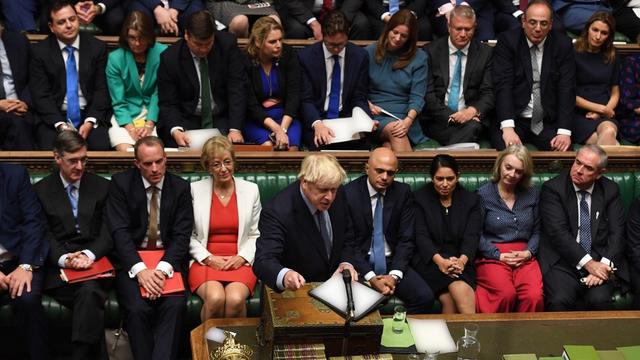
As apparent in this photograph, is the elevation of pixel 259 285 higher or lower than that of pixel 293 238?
lower

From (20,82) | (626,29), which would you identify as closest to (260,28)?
(20,82)

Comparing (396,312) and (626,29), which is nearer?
(396,312)

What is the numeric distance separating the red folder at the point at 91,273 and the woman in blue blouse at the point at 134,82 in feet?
3.16

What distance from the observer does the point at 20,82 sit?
540cm

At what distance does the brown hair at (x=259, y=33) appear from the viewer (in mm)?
5453

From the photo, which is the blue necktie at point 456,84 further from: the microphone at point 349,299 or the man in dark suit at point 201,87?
the microphone at point 349,299

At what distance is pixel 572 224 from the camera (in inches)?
197

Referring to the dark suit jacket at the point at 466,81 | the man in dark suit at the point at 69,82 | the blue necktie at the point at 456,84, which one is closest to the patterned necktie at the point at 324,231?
the man in dark suit at the point at 69,82

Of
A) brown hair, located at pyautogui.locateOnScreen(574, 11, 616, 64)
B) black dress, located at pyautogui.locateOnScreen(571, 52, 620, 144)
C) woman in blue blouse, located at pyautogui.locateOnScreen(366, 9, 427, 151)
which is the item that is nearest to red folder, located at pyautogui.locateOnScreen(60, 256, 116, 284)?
woman in blue blouse, located at pyautogui.locateOnScreen(366, 9, 427, 151)

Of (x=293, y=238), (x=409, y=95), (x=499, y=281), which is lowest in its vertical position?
(x=499, y=281)

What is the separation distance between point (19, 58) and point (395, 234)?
2276 millimetres

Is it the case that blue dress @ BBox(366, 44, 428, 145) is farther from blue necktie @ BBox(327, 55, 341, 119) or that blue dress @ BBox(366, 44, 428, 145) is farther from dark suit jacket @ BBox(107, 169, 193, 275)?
dark suit jacket @ BBox(107, 169, 193, 275)

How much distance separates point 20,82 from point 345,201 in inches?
81.4

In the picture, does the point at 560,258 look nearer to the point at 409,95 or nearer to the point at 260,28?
the point at 409,95
